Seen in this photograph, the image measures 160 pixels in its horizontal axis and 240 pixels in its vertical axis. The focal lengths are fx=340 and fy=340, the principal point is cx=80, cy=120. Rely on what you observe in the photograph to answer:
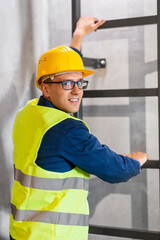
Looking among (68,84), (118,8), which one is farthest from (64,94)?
(118,8)

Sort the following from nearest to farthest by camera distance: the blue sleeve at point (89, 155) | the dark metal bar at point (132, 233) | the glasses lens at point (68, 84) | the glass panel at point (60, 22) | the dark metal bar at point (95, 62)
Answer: the blue sleeve at point (89, 155), the glasses lens at point (68, 84), the dark metal bar at point (132, 233), the dark metal bar at point (95, 62), the glass panel at point (60, 22)

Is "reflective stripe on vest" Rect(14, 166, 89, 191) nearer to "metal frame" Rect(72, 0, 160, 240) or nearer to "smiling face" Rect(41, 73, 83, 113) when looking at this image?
"smiling face" Rect(41, 73, 83, 113)

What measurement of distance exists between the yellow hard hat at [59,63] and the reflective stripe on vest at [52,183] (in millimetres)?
539

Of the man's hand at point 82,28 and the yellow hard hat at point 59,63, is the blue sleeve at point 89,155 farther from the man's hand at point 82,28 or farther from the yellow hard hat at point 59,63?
the man's hand at point 82,28

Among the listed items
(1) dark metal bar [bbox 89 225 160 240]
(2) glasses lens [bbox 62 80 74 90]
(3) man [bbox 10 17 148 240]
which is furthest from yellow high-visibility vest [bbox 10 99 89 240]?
(1) dark metal bar [bbox 89 225 160 240]

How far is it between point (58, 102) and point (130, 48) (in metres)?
0.88

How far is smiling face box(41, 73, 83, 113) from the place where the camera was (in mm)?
1738

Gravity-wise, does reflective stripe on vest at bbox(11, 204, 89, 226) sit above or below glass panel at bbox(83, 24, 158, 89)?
below

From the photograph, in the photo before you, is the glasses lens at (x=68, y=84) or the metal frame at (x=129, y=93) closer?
the glasses lens at (x=68, y=84)

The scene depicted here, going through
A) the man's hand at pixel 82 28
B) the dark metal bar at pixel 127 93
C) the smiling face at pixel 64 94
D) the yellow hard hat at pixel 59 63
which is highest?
the man's hand at pixel 82 28

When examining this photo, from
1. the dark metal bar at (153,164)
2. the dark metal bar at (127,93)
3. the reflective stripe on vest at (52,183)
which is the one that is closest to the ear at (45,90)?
the reflective stripe on vest at (52,183)

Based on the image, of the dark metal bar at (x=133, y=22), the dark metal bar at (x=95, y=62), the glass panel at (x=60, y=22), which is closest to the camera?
the dark metal bar at (x=133, y=22)

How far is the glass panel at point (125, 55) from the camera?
2320 millimetres

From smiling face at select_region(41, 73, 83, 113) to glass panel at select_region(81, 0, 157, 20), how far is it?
2.80 ft
